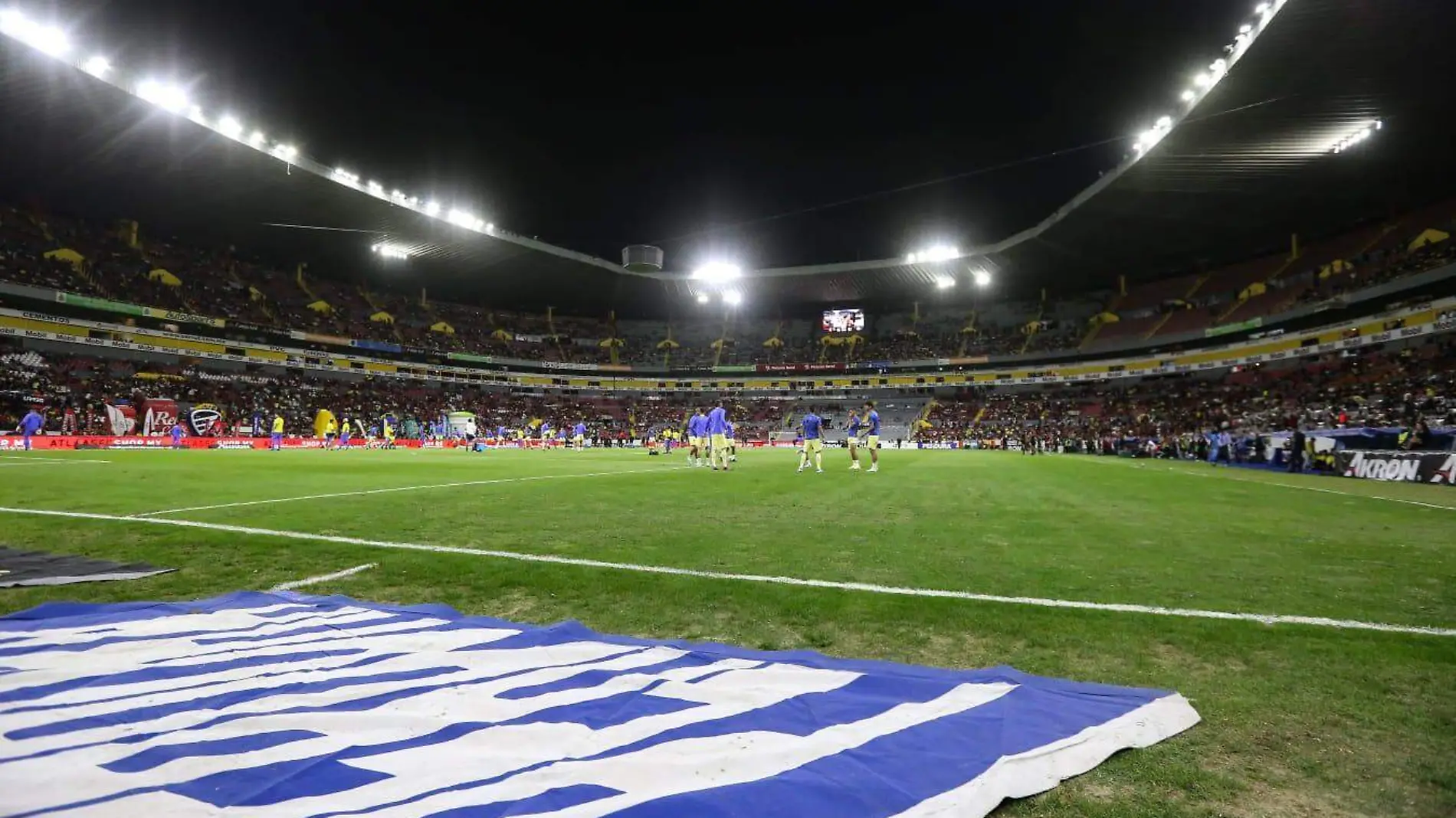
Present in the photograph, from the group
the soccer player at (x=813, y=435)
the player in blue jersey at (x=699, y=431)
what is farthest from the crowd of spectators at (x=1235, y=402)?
the player in blue jersey at (x=699, y=431)

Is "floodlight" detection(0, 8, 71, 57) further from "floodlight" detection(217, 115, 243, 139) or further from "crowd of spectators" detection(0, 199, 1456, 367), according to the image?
"crowd of spectators" detection(0, 199, 1456, 367)

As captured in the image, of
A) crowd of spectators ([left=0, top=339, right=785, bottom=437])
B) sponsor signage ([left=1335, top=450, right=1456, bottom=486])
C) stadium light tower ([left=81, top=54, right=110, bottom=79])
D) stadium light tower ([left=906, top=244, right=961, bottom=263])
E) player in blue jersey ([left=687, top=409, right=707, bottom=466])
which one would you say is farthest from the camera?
stadium light tower ([left=906, top=244, right=961, bottom=263])

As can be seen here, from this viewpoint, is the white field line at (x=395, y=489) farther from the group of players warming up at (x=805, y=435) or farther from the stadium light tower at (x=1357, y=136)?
the stadium light tower at (x=1357, y=136)

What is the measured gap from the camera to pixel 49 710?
2.19 m

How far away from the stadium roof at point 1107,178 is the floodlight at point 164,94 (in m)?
0.58

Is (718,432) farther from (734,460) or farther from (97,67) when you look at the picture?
(97,67)

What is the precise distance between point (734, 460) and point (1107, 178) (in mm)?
26612

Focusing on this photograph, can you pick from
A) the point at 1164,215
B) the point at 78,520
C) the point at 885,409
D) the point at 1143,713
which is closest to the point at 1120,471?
the point at 1143,713

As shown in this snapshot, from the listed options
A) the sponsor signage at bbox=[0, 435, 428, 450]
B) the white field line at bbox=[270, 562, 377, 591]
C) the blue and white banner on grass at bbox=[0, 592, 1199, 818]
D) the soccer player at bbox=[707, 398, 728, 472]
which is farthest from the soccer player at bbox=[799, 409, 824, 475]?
the sponsor signage at bbox=[0, 435, 428, 450]

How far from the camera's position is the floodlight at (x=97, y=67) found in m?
25.2

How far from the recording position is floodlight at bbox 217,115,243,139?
29.7 m

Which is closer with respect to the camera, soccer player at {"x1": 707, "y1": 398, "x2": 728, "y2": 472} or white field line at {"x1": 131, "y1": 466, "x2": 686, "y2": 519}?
white field line at {"x1": 131, "y1": 466, "x2": 686, "y2": 519}

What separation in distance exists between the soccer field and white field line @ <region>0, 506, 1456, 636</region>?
1.1 inches

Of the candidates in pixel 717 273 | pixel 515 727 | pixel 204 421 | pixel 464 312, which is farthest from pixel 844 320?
pixel 515 727
